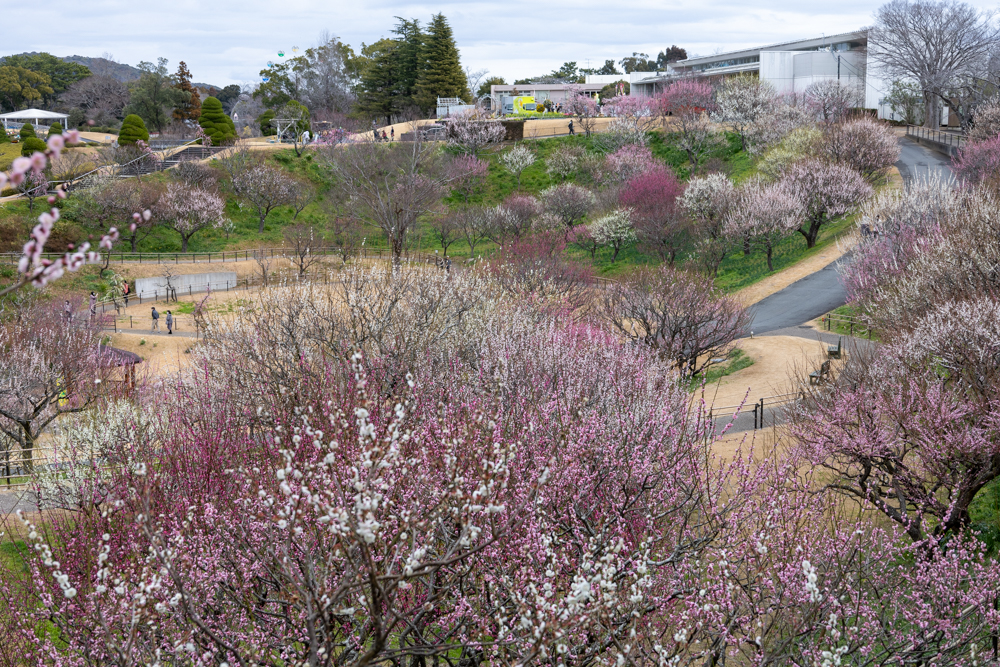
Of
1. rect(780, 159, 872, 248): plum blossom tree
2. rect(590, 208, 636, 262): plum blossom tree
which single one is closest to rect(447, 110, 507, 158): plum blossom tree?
rect(590, 208, 636, 262): plum blossom tree

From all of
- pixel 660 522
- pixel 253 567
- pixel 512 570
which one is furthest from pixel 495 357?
pixel 253 567

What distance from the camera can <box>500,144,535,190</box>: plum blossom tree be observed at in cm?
6462

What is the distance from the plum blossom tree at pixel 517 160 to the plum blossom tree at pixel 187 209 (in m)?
22.7

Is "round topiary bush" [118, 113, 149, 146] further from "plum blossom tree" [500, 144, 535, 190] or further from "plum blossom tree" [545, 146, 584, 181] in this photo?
"plum blossom tree" [545, 146, 584, 181]

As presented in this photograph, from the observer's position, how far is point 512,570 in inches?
327

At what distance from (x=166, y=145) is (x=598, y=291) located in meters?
46.5

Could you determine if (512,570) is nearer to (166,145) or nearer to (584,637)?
(584,637)

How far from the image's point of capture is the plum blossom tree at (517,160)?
64625 millimetres

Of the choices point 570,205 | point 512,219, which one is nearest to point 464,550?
point 512,219

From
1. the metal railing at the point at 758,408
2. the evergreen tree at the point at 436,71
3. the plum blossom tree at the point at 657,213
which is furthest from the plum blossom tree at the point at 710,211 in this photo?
the evergreen tree at the point at 436,71

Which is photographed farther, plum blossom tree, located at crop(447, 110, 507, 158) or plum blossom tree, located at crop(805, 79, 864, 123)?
plum blossom tree, located at crop(447, 110, 507, 158)

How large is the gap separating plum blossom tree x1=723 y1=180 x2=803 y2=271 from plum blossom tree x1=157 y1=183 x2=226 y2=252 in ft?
106

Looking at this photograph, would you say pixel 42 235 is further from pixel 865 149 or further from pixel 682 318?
pixel 865 149

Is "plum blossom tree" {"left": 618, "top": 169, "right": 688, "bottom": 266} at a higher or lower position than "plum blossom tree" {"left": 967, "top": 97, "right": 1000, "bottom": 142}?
lower
